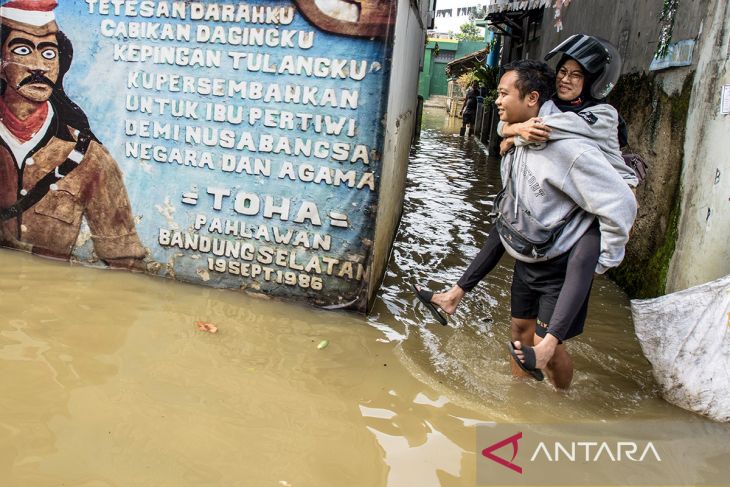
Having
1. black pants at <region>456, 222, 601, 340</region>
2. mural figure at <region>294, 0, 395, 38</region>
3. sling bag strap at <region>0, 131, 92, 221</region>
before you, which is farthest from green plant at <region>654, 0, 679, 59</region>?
sling bag strap at <region>0, 131, 92, 221</region>

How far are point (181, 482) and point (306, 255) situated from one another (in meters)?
1.84

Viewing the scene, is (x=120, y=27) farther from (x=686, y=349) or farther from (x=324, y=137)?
(x=686, y=349)

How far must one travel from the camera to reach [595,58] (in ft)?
A: 8.28

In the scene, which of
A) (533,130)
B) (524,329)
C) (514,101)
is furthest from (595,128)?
(524,329)

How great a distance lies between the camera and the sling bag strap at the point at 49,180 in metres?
4.08

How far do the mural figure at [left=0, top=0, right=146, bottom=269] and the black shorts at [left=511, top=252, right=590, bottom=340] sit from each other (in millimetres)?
2495

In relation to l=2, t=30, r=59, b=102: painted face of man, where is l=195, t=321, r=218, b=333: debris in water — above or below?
below

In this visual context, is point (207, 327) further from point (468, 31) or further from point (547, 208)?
point (468, 31)

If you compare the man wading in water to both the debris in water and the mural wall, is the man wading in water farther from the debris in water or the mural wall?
the debris in water

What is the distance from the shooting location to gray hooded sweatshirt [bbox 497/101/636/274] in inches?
99.9

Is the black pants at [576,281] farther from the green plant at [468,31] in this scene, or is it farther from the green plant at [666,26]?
the green plant at [468,31]

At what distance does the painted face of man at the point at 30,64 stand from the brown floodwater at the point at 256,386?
3.69 ft

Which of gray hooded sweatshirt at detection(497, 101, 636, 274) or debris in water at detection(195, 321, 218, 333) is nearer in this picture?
gray hooded sweatshirt at detection(497, 101, 636, 274)

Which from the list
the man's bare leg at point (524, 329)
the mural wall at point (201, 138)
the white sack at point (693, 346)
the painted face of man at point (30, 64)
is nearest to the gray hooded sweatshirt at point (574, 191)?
the man's bare leg at point (524, 329)
